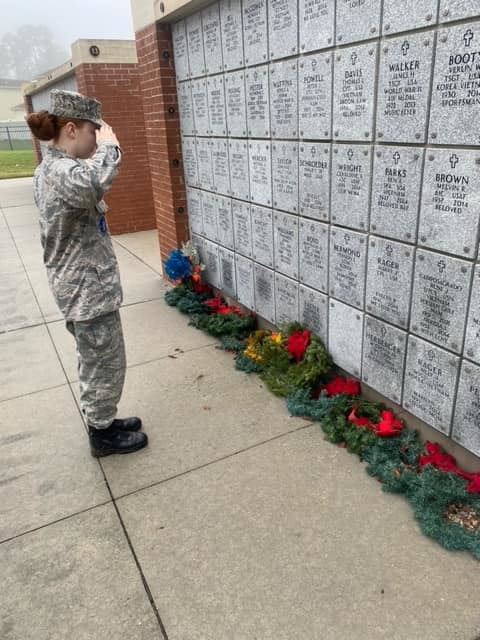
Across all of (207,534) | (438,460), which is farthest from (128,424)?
(438,460)

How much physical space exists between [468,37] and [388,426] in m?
1.86

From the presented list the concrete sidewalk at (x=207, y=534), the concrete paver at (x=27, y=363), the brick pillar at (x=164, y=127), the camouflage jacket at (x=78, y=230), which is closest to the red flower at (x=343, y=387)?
the concrete sidewalk at (x=207, y=534)

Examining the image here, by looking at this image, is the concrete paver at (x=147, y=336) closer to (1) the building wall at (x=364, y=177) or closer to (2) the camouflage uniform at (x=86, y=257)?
(1) the building wall at (x=364, y=177)

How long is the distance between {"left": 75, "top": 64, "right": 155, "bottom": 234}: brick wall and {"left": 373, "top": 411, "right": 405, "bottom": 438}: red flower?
627 centimetres

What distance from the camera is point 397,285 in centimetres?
274

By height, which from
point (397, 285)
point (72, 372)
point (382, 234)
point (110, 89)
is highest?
point (110, 89)

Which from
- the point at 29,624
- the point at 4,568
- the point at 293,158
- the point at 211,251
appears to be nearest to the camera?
the point at 29,624

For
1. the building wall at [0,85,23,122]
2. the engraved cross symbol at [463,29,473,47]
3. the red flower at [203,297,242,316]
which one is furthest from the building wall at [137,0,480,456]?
the building wall at [0,85,23,122]

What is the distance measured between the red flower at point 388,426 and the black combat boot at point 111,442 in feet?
4.37

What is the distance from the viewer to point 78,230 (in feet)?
8.68

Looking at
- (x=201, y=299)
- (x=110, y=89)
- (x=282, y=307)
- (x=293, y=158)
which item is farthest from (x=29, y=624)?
(x=110, y=89)

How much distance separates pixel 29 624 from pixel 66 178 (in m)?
1.85

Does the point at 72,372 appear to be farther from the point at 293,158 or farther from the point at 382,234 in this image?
the point at 382,234

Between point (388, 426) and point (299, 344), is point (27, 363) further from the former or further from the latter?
point (388, 426)
